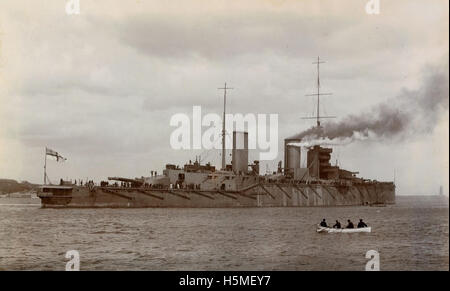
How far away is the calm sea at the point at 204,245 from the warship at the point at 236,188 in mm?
11060

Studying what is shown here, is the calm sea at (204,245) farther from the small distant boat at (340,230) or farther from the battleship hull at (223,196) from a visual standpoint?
the battleship hull at (223,196)

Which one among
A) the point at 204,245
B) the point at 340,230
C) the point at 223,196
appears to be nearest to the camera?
the point at 204,245

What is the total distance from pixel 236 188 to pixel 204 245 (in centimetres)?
4234

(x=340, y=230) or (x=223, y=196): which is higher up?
(x=223, y=196)

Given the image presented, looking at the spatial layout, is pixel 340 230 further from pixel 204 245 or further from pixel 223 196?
pixel 223 196

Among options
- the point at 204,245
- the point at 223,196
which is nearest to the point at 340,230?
the point at 204,245

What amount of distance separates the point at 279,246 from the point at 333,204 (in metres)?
58.8

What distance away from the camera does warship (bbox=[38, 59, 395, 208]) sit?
199 ft

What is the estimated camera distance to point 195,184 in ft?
241

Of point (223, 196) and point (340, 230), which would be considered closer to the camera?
point (340, 230)

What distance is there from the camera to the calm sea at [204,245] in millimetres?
27641

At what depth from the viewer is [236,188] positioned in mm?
76062

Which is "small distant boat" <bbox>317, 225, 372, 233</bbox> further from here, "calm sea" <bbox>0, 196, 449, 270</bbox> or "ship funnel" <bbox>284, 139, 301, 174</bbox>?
"ship funnel" <bbox>284, 139, 301, 174</bbox>
